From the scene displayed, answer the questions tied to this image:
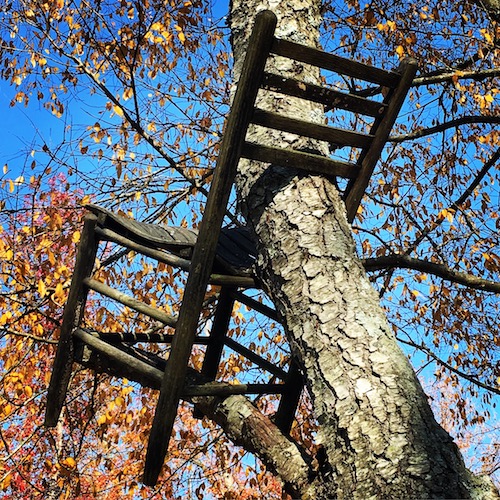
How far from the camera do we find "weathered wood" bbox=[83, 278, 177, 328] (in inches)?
116

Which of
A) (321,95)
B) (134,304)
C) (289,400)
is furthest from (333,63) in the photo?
(289,400)

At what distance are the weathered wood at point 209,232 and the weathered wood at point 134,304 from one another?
207 mm

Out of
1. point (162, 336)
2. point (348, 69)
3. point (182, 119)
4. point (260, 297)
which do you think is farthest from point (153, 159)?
point (348, 69)

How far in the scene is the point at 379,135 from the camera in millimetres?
3031

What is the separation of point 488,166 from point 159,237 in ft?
10.5

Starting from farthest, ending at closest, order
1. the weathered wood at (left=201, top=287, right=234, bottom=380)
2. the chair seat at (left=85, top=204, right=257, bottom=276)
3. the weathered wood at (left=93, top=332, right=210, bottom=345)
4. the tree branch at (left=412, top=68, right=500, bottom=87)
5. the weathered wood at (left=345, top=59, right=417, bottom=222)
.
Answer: the tree branch at (left=412, top=68, right=500, bottom=87) < the weathered wood at (left=201, top=287, right=234, bottom=380) < the weathered wood at (left=93, top=332, right=210, bottom=345) < the chair seat at (left=85, top=204, right=257, bottom=276) < the weathered wood at (left=345, top=59, right=417, bottom=222)

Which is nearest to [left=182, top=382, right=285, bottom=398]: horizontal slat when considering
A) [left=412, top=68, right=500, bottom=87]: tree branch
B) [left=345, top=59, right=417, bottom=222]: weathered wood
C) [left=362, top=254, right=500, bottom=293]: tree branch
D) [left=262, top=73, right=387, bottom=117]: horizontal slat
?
[left=362, top=254, right=500, bottom=293]: tree branch

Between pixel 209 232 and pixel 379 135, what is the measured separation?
109cm

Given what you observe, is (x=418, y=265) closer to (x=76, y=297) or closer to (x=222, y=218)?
(x=222, y=218)

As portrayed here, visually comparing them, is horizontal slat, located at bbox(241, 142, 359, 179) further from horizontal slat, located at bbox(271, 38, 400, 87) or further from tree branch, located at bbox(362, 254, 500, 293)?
tree branch, located at bbox(362, 254, 500, 293)

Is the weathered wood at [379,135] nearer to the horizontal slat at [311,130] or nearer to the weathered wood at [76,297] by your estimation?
the horizontal slat at [311,130]

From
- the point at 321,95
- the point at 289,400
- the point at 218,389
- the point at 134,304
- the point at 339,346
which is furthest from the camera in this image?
the point at 289,400

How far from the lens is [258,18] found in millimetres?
2342

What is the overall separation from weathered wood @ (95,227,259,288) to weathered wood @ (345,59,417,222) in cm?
→ 69
